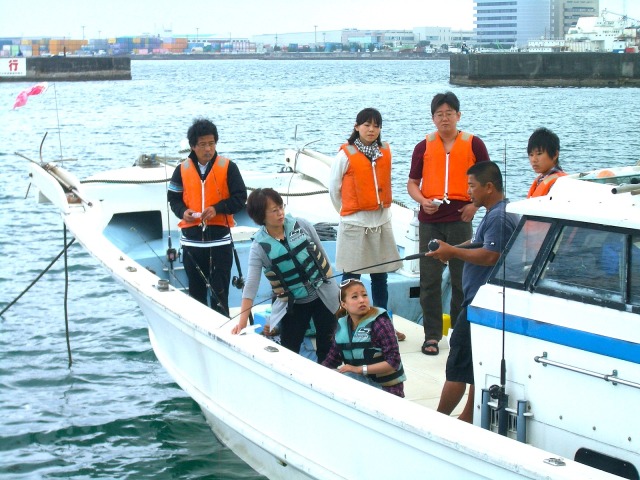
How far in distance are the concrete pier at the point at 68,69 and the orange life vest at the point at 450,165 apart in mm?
76699

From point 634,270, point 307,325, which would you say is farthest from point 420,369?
point 634,270

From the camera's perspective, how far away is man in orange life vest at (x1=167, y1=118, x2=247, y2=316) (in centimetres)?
667

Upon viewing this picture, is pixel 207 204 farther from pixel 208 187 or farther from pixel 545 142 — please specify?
pixel 545 142

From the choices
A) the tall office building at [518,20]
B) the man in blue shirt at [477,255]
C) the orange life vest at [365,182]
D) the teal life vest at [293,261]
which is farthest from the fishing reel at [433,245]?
the tall office building at [518,20]

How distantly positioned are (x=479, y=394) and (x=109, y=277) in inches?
380

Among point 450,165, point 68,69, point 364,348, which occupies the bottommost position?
point 364,348

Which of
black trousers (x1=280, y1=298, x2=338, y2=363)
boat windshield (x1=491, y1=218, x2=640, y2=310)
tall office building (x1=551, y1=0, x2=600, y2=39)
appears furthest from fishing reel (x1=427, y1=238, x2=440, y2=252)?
tall office building (x1=551, y1=0, x2=600, y2=39)

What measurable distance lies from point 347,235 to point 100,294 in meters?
6.76

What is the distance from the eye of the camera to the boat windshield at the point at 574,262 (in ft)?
14.0

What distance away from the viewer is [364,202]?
6590 millimetres

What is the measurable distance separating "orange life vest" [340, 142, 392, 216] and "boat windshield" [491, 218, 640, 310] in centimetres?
200

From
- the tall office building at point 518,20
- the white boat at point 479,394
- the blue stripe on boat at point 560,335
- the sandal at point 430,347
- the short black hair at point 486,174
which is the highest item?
the tall office building at point 518,20

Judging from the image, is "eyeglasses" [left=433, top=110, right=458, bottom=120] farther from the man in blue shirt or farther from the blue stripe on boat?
the blue stripe on boat

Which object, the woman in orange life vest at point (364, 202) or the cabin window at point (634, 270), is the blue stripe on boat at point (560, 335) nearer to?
the cabin window at point (634, 270)
